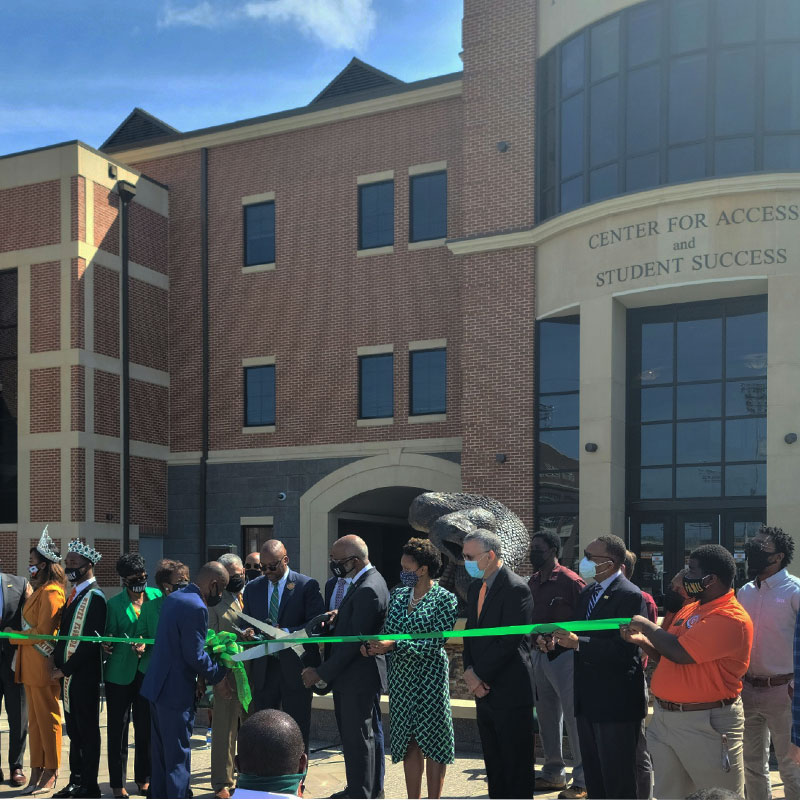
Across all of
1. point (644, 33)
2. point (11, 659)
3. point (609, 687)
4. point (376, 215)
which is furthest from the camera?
point (376, 215)

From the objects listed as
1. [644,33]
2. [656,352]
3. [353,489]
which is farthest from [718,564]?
[353,489]

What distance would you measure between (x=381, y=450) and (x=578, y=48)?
9907 mm

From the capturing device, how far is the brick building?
1861 centimetres

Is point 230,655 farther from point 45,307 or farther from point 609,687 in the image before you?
point 45,307

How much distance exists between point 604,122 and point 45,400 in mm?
14382

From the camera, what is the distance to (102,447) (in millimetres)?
25109

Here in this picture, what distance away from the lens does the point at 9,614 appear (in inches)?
374

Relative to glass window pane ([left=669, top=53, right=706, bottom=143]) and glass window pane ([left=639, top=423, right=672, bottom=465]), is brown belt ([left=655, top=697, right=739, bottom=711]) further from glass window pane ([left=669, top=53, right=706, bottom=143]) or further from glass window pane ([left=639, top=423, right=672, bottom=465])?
glass window pane ([left=669, top=53, right=706, bottom=143])

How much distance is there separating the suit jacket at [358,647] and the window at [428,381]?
16.3 meters

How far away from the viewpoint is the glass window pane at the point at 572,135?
2011 centimetres

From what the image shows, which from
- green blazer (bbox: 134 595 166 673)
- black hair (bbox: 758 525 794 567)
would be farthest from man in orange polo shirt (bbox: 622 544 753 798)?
green blazer (bbox: 134 595 166 673)

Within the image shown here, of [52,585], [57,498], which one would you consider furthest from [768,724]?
[57,498]

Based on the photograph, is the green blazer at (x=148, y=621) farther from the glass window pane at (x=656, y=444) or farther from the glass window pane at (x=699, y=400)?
the glass window pane at (x=699, y=400)

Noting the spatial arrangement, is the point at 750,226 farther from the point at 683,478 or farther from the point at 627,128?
the point at 683,478
